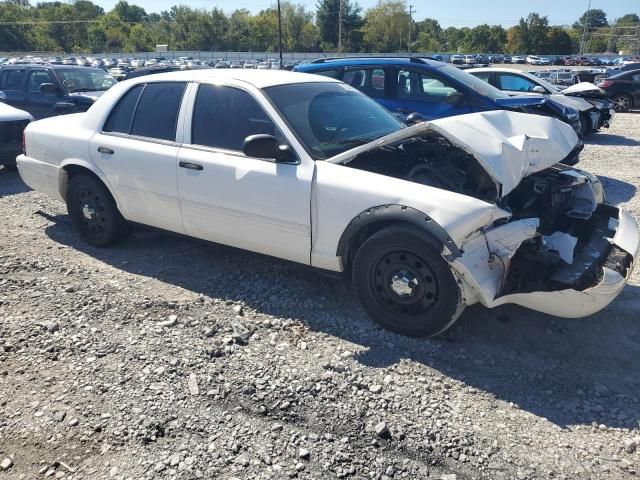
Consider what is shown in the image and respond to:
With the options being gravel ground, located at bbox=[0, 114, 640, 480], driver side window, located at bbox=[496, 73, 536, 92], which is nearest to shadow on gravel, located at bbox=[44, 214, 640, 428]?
gravel ground, located at bbox=[0, 114, 640, 480]

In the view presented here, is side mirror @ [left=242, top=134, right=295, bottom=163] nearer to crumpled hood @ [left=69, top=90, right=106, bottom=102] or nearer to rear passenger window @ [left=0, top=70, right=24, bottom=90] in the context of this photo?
crumpled hood @ [left=69, top=90, right=106, bottom=102]

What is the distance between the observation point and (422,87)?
7863 millimetres

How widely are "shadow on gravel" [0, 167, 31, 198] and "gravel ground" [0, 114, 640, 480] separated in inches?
140

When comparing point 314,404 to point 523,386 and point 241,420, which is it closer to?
point 241,420

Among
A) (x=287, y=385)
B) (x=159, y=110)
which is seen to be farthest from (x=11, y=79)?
(x=287, y=385)

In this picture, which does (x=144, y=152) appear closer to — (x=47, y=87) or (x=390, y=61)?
(x=390, y=61)

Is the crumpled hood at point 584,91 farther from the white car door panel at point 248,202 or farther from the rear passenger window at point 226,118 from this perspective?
the white car door panel at point 248,202

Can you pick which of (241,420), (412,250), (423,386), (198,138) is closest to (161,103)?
(198,138)

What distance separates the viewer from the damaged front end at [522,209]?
3.20m

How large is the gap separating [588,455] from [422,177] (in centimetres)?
208

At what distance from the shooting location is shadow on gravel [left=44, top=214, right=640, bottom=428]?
300 cm

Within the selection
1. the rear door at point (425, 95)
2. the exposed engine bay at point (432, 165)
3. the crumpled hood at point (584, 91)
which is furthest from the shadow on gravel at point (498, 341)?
the crumpled hood at point (584, 91)

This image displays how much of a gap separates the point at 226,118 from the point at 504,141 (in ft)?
6.98

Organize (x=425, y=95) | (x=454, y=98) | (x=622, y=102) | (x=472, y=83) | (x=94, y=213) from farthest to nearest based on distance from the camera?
(x=622, y=102) → (x=472, y=83) → (x=425, y=95) → (x=454, y=98) → (x=94, y=213)
